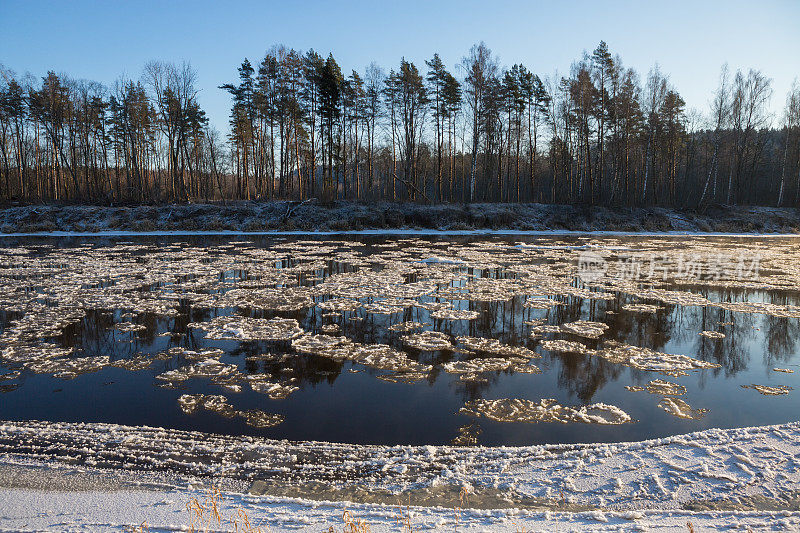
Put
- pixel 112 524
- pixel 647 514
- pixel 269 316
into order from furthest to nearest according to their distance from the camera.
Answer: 1. pixel 269 316
2. pixel 647 514
3. pixel 112 524

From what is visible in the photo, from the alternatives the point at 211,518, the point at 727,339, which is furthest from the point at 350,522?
the point at 727,339

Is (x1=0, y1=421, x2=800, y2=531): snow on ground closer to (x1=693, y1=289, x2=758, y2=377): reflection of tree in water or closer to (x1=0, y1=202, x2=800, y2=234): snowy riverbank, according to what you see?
(x1=693, y1=289, x2=758, y2=377): reflection of tree in water

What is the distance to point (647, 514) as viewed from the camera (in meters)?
2.96

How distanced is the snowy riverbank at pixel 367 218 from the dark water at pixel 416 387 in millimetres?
25011

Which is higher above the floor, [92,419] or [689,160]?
[689,160]

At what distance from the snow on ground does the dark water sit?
0.26 m

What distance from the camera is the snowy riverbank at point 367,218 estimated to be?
31.2 metres

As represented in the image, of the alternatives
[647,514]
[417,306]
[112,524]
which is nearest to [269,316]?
[417,306]

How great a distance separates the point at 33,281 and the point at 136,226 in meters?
20.7

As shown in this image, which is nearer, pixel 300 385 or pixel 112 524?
pixel 112 524

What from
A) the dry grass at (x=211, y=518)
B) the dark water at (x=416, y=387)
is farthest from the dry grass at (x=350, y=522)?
the dark water at (x=416, y=387)

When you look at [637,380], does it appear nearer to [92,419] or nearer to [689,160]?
[92,419]

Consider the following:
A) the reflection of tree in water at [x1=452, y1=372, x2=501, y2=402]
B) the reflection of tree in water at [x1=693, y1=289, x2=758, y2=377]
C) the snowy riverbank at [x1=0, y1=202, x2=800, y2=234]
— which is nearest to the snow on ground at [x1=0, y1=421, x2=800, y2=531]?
the reflection of tree in water at [x1=452, y1=372, x2=501, y2=402]

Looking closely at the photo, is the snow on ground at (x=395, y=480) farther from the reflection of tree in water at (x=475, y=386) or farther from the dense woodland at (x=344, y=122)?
the dense woodland at (x=344, y=122)
